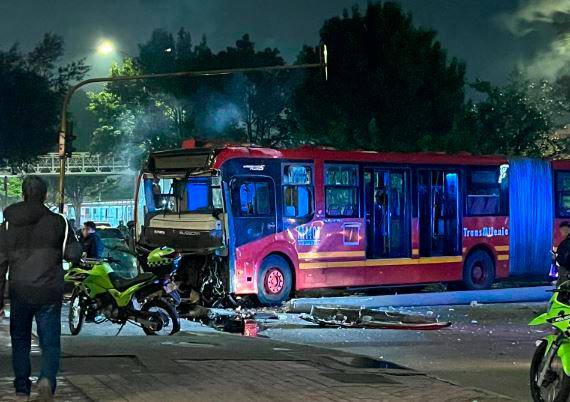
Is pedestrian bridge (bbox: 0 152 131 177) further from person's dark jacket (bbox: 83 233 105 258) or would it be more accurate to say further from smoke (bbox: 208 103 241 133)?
person's dark jacket (bbox: 83 233 105 258)

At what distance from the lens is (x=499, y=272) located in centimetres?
2309

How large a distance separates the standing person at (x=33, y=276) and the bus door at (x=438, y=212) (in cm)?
1522

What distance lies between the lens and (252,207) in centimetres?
1836

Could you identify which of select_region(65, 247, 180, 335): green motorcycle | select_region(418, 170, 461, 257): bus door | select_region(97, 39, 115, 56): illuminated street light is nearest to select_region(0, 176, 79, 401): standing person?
select_region(65, 247, 180, 335): green motorcycle

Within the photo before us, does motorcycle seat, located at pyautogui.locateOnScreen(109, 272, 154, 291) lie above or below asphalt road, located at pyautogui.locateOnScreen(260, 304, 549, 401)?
above

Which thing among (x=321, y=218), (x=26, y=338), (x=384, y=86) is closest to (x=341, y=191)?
(x=321, y=218)

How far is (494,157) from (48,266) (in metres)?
18.0

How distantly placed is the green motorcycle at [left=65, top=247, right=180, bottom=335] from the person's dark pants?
578cm

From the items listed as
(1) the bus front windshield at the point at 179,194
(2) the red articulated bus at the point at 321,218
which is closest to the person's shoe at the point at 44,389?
(2) the red articulated bus at the point at 321,218

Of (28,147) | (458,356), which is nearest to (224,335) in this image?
(458,356)

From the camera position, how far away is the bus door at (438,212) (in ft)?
70.2

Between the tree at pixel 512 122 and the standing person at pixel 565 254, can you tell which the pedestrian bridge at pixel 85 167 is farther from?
the standing person at pixel 565 254

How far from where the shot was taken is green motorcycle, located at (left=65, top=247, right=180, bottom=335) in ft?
41.9

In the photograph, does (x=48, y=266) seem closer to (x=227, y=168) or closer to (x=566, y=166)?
(x=227, y=168)
